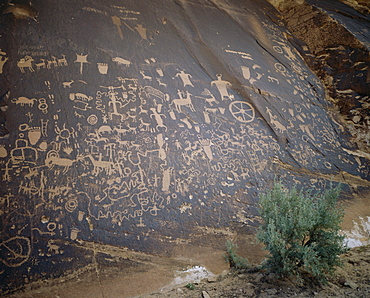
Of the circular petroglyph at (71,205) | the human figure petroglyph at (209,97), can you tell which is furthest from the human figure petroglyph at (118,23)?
the circular petroglyph at (71,205)

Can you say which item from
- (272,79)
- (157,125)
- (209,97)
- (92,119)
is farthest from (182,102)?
(272,79)

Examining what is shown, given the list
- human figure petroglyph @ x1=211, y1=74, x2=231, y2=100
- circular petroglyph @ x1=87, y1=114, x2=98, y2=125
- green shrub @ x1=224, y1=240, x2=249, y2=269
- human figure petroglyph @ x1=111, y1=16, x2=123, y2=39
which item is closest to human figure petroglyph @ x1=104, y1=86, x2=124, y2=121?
circular petroglyph @ x1=87, y1=114, x2=98, y2=125

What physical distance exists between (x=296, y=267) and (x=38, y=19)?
395 centimetres

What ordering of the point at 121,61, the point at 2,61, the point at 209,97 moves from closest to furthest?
the point at 2,61, the point at 121,61, the point at 209,97

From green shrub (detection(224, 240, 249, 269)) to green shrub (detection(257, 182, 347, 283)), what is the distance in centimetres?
36

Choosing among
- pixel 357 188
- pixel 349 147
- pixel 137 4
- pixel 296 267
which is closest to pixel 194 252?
pixel 296 267

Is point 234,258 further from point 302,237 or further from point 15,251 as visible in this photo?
point 15,251

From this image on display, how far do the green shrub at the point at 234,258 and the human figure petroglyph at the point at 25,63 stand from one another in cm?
281

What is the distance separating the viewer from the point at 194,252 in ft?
9.78

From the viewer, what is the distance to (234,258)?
2.91 m

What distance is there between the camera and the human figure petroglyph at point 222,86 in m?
4.25

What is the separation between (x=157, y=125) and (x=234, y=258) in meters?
1.68

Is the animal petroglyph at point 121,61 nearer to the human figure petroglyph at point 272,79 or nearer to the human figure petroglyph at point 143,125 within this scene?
the human figure petroglyph at point 143,125

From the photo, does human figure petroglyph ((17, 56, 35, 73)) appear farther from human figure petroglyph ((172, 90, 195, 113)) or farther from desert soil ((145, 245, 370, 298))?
desert soil ((145, 245, 370, 298))
